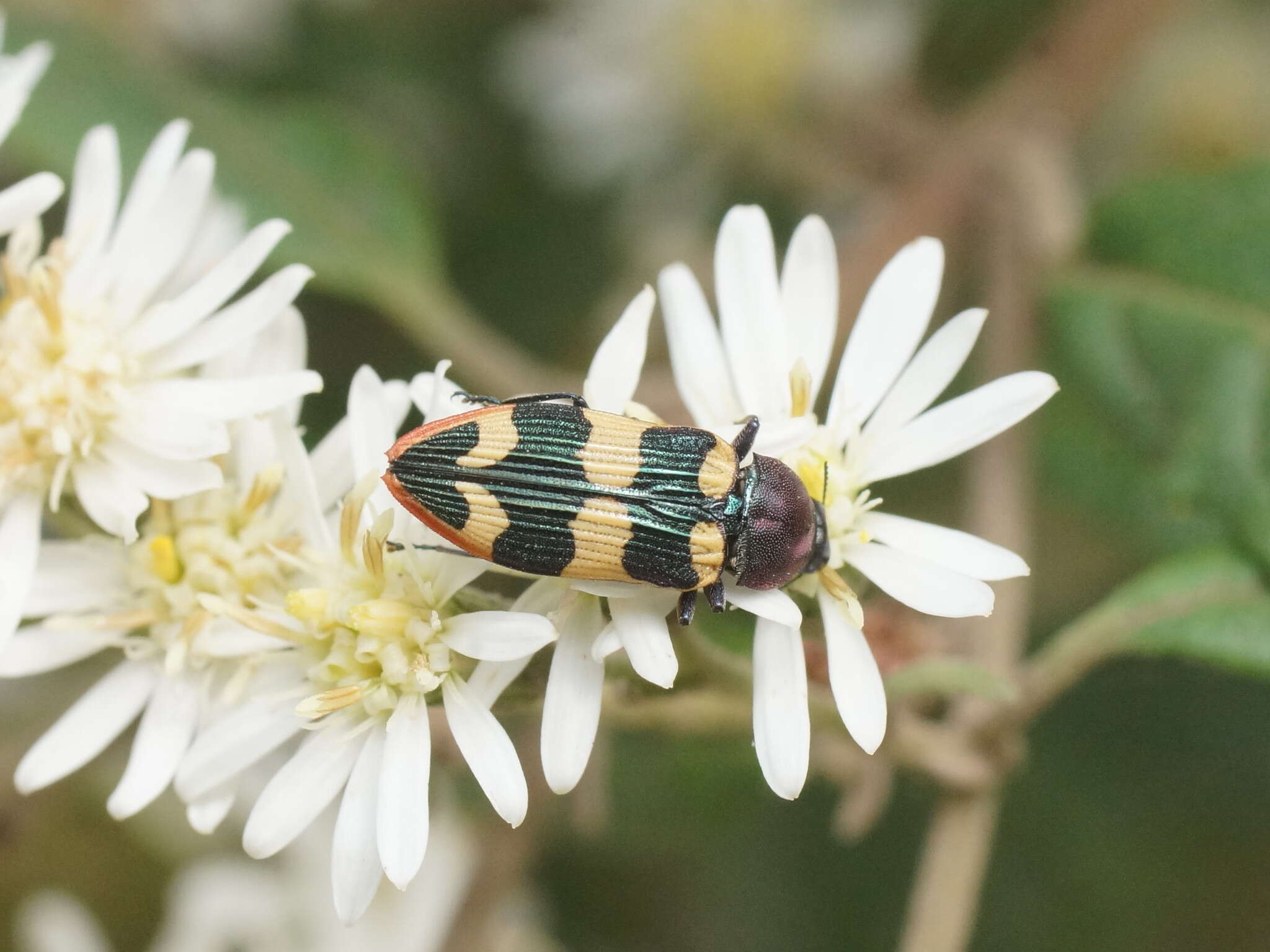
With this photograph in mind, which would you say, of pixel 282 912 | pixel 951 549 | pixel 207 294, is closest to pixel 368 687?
pixel 207 294

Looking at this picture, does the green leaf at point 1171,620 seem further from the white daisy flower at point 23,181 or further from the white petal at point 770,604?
the white daisy flower at point 23,181

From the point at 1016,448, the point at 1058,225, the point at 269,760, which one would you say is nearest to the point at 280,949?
the point at 269,760

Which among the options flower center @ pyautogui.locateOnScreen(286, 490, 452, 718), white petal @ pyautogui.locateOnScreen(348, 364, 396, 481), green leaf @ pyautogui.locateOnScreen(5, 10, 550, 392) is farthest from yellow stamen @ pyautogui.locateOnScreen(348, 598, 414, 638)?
green leaf @ pyautogui.locateOnScreen(5, 10, 550, 392)

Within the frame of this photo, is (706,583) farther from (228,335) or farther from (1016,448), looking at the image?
(1016,448)

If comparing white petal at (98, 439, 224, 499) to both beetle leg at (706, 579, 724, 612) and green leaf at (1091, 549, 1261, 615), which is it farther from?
green leaf at (1091, 549, 1261, 615)

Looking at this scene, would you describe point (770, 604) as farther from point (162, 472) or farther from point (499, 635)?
point (162, 472)
